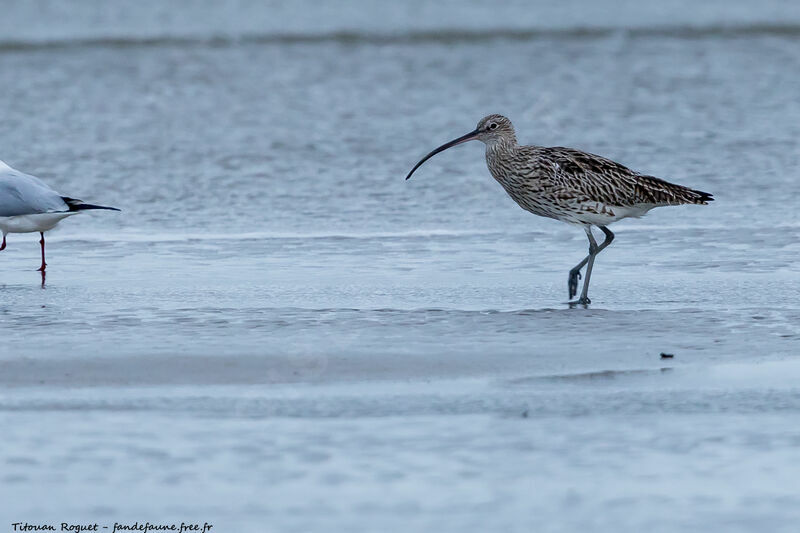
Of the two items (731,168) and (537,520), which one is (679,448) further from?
(731,168)

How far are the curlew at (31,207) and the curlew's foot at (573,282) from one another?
10.1 feet

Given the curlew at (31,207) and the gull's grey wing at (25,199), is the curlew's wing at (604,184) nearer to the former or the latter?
the curlew at (31,207)

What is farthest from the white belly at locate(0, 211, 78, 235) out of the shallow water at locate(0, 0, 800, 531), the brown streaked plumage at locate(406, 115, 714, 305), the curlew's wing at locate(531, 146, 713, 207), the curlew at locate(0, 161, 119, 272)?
the curlew's wing at locate(531, 146, 713, 207)

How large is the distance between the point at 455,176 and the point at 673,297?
5.10 metres

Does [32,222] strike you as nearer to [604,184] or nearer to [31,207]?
[31,207]

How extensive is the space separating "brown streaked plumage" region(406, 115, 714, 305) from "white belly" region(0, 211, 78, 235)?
2832 millimetres

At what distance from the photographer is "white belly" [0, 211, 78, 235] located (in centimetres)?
973

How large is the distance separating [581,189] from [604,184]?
0.18 meters

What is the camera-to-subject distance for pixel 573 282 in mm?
8789

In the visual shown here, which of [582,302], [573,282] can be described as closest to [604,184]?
[573,282]

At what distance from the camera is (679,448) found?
221 inches

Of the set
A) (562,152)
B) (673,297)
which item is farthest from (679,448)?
(562,152)

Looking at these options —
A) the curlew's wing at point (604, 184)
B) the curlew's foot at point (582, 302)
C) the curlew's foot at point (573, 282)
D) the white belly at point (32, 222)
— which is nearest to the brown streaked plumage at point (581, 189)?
the curlew's wing at point (604, 184)

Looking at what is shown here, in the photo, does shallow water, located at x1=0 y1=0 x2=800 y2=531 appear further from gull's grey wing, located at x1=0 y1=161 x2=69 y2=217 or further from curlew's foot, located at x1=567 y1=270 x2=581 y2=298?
gull's grey wing, located at x1=0 y1=161 x2=69 y2=217
